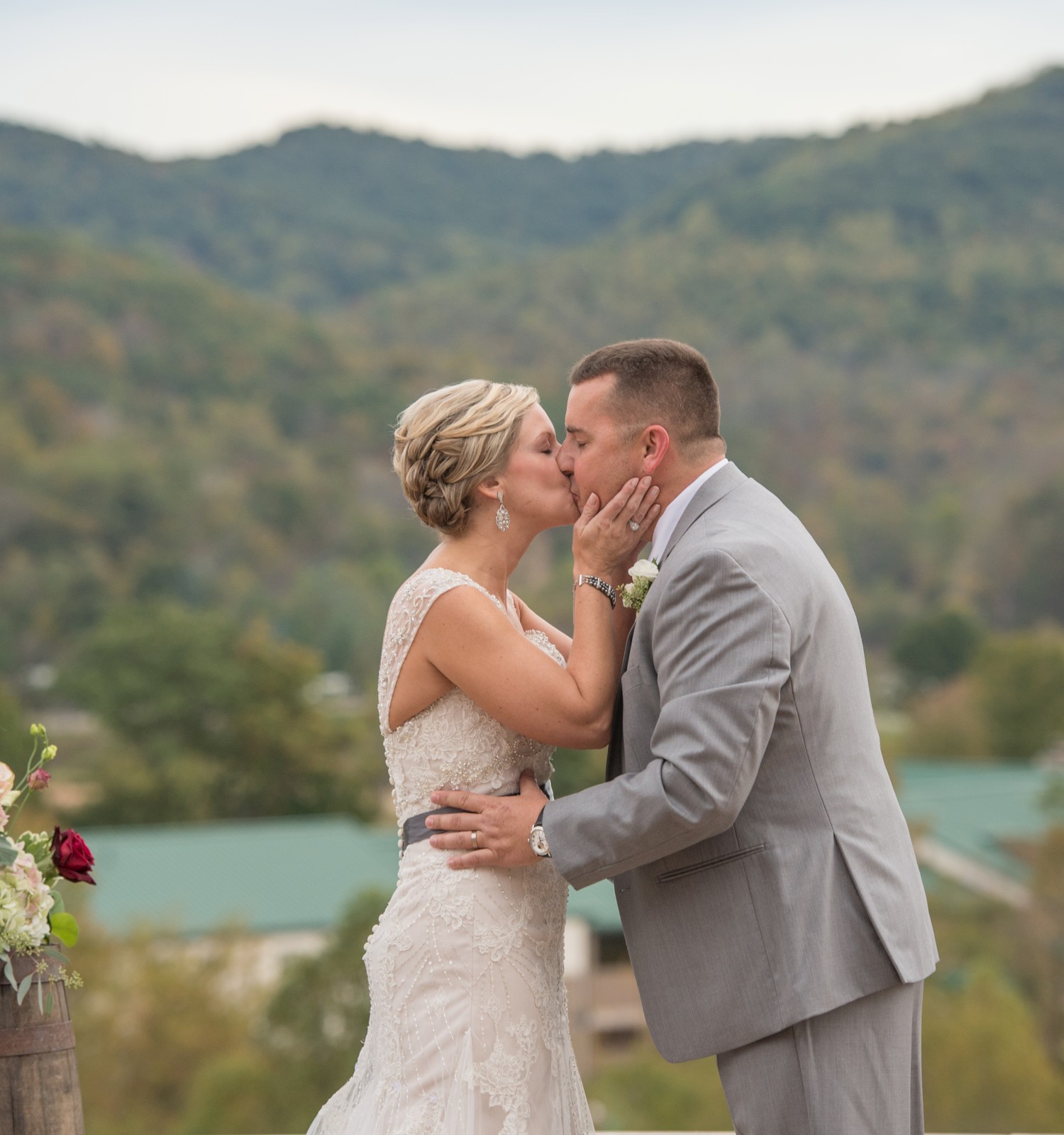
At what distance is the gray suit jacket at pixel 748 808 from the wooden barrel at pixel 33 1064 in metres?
1.07

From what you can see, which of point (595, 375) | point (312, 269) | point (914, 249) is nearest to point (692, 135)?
point (914, 249)

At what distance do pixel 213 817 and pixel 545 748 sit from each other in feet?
160

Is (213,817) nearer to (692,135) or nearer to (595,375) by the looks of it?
(595,375)

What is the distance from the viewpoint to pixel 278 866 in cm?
3894

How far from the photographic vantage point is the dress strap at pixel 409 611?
310 cm

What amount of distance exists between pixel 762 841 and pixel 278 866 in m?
37.6

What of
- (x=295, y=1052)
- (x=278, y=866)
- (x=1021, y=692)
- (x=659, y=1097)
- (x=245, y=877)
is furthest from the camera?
(x=1021, y=692)

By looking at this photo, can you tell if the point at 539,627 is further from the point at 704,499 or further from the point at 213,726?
the point at 213,726

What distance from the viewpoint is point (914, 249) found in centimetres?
8356

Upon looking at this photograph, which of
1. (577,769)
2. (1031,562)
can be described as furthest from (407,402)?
(1031,562)

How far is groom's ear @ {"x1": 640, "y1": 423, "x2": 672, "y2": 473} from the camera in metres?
3.01

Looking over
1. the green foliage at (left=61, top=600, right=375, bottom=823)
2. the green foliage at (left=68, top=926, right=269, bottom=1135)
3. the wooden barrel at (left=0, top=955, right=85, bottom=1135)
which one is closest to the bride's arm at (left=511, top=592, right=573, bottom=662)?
the wooden barrel at (left=0, top=955, right=85, bottom=1135)

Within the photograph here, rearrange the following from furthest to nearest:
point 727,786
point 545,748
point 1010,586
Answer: point 1010,586
point 545,748
point 727,786

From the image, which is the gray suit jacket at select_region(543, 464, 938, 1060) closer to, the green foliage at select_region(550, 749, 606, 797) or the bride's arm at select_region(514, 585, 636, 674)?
the bride's arm at select_region(514, 585, 636, 674)
